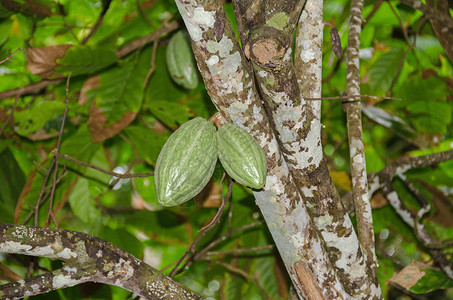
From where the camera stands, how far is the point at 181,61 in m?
2.22

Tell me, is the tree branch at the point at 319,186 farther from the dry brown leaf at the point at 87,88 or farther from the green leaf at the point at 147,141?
the dry brown leaf at the point at 87,88

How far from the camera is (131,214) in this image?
2594 mm

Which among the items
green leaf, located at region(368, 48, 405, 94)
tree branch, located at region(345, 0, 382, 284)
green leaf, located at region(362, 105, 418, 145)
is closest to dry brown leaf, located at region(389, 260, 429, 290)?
tree branch, located at region(345, 0, 382, 284)

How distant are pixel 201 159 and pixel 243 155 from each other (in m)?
0.10

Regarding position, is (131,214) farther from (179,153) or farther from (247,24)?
(247,24)

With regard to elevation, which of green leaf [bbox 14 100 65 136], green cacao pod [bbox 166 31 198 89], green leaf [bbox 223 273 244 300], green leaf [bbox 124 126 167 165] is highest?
green cacao pod [bbox 166 31 198 89]

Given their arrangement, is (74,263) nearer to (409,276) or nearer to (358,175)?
(358,175)

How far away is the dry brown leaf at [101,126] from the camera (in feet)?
6.71

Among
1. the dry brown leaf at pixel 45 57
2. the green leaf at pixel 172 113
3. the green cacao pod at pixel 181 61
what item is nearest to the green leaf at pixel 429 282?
the green leaf at pixel 172 113

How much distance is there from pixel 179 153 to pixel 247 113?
169 mm

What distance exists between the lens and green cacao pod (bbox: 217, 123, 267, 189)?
3.58 feet

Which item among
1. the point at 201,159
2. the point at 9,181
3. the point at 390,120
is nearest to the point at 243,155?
the point at 201,159

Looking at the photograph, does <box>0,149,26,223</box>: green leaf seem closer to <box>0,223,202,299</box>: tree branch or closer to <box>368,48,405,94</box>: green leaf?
<box>0,223,202,299</box>: tree branch

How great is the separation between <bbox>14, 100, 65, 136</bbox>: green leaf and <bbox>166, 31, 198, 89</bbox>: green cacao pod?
489 millimetres
